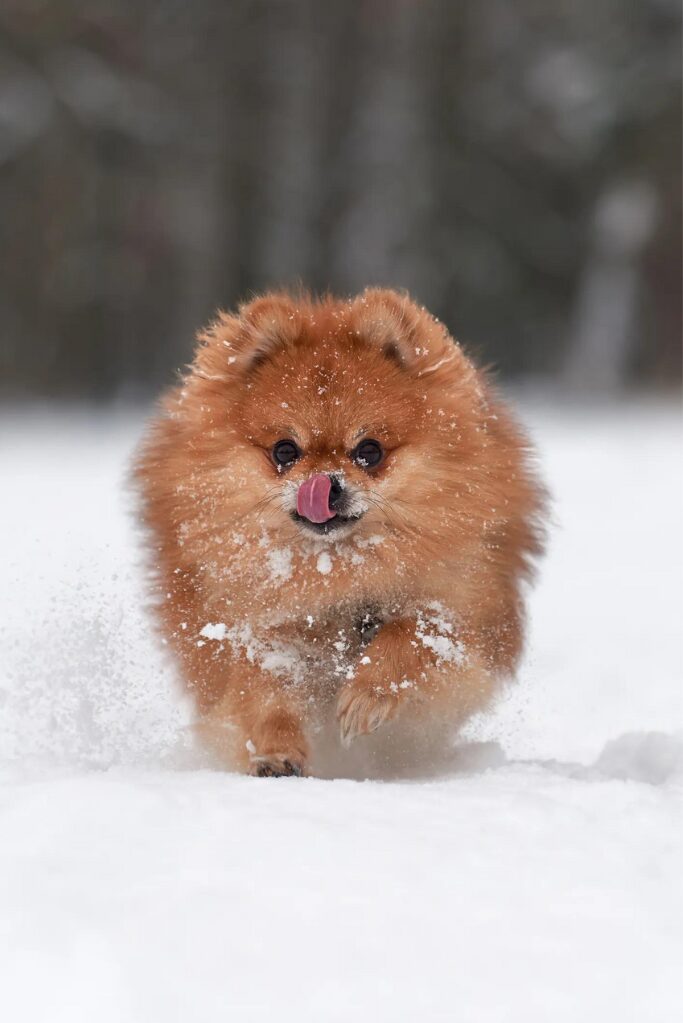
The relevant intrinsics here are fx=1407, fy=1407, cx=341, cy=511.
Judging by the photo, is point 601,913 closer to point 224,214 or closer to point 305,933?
point 305,933

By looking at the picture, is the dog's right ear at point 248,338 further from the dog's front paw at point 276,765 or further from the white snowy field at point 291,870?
the dog's front paw at point 276,765

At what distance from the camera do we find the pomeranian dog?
402 centimetres

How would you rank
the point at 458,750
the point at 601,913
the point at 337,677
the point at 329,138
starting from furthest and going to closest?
the point at 329,138, the point at 458,750, the point at 337,677, the point at 601,913

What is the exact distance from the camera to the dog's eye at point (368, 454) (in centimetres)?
404

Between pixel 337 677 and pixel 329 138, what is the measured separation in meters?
18.7

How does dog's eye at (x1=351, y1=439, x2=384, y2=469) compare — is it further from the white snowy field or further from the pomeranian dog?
the white snowy field

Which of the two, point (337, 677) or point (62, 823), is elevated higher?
point (337, 677)

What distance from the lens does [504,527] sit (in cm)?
436

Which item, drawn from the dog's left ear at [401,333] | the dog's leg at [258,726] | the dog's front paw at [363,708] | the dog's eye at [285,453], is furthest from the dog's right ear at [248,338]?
the dog's front paw at [363,708]

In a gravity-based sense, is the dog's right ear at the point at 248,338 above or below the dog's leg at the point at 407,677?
above

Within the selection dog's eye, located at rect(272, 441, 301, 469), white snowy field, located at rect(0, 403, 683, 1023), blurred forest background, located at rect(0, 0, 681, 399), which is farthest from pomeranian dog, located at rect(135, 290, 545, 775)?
blurred forest background, located at rect(0, 0, 681, 399)

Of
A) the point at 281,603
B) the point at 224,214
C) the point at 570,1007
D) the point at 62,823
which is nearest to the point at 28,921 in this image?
the point at 62,823

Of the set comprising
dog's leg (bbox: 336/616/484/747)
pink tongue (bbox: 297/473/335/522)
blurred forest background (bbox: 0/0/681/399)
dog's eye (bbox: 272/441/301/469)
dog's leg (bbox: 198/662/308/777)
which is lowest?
dog's leg (bbox: 198/662/308/777)

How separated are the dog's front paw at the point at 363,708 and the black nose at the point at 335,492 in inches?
20.7
